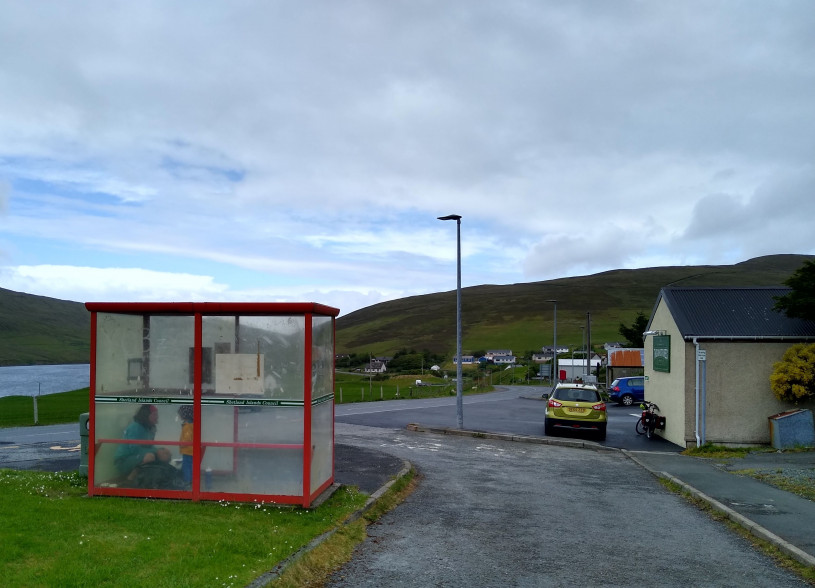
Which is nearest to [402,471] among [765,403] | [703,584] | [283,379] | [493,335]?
[283,379]

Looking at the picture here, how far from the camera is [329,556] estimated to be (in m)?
7.06

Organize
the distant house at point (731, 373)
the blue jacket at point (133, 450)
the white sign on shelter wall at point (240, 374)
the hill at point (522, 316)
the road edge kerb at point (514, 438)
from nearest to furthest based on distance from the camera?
the white sign on shelter wall at point (240, 374) → the blue jacket at point (133, 450) → the distant house at point (731, 373) → the road edge kerb at point (514, 438) → the hill at point (522, 316)

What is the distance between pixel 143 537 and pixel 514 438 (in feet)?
47.4

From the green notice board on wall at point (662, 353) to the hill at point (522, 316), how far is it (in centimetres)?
10512

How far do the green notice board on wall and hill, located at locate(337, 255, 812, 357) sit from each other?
4138 inches

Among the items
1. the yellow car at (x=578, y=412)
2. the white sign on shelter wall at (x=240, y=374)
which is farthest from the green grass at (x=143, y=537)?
the yellow car at (x=578, y=412)

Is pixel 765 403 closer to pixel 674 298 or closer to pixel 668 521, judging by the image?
pixel 674 298

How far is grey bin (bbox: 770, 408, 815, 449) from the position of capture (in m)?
17.1

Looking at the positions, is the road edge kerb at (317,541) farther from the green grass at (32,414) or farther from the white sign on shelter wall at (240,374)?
the green grass at (32,414)

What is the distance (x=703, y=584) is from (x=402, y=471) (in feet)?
22.5

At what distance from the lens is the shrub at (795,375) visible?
17.2 meters

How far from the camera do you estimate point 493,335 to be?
149 m

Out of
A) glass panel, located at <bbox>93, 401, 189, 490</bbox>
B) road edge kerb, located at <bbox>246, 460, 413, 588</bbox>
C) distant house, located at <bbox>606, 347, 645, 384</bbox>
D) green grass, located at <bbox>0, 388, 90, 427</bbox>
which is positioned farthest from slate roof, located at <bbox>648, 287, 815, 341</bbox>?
distant house, located at <bbox>606, 347, 645, 384</bbox>

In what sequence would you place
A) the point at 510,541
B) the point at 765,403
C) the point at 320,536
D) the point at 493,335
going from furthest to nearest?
the point at 493,335 → the point at 765,403 → the point at 510,541 → the point at 320,536
